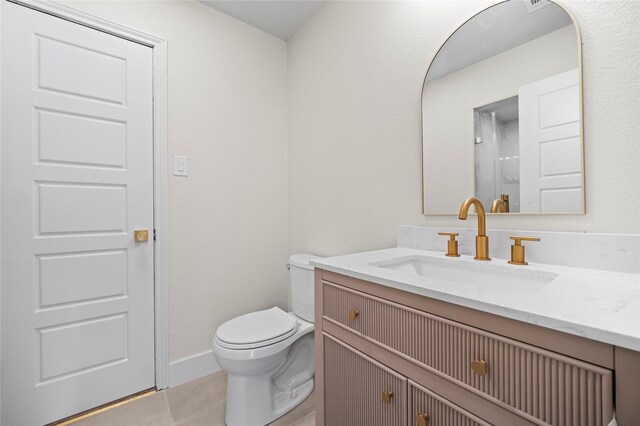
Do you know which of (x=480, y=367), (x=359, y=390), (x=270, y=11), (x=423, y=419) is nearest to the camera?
(x=480, y=367)

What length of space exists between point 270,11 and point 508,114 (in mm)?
1667

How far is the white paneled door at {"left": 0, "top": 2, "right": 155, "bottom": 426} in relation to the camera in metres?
1.27

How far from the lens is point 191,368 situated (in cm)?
170

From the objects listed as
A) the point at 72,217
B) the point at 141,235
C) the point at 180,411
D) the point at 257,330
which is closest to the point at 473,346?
the point at 257,330

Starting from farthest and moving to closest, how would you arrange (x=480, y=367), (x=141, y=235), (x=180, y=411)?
(x=141, y=235)
(x=180, y=411)
(x=480, y=367)

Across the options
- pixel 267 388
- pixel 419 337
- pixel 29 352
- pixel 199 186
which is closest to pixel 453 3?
pixel 419 337

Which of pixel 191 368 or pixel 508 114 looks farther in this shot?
pixel 191 368

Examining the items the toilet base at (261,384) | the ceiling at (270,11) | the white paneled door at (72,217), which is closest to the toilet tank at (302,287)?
the toilet base at (261,384)

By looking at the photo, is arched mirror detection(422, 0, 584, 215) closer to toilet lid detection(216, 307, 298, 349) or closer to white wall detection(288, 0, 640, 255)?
white wall detection(288, 0, 640, 255)

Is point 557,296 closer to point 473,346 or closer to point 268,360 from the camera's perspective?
point 473,346

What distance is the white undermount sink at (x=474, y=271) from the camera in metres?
0.81

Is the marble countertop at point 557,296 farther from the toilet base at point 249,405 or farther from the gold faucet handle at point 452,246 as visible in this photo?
the toilet base at point 249,405

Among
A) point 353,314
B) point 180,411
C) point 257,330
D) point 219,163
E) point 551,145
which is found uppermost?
point 219,163

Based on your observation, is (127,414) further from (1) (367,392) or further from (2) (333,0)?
(2) (333,0)
